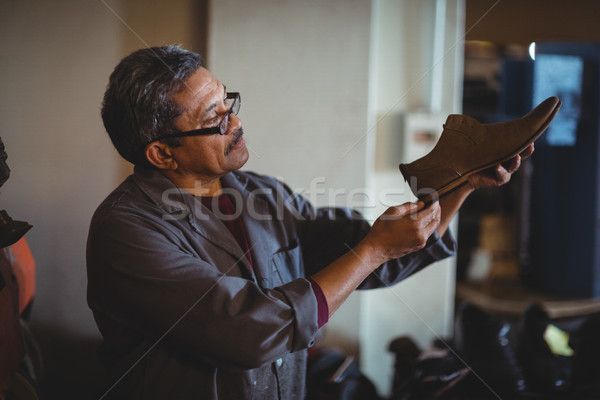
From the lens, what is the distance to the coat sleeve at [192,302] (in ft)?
3.28

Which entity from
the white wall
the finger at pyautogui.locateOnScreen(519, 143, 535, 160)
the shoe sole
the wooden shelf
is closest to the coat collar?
the shoe sole

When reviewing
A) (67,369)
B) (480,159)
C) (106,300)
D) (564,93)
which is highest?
(564,93)

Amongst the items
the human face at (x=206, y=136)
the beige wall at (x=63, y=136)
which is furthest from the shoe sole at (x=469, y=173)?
the beige wall at (x=63, y=136)

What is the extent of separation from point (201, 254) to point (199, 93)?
0.40 metres

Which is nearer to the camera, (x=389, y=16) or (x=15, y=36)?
(x=15, y=36)

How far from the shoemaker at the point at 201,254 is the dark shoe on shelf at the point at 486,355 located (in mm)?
1002

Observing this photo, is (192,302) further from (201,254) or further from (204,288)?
(201,254)

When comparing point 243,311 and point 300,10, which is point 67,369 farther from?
point 300,10

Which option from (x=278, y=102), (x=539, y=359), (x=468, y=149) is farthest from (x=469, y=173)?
(x=539, y=359)

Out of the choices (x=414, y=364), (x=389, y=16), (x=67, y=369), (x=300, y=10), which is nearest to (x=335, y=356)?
(x=414, y=364)

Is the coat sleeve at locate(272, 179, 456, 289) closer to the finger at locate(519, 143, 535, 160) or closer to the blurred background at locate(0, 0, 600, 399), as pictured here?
the finger at locate(519, 143, 535, 160)

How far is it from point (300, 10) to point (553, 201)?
8.58 feet

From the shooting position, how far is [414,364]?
2.05m

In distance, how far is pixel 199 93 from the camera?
3.91ft
